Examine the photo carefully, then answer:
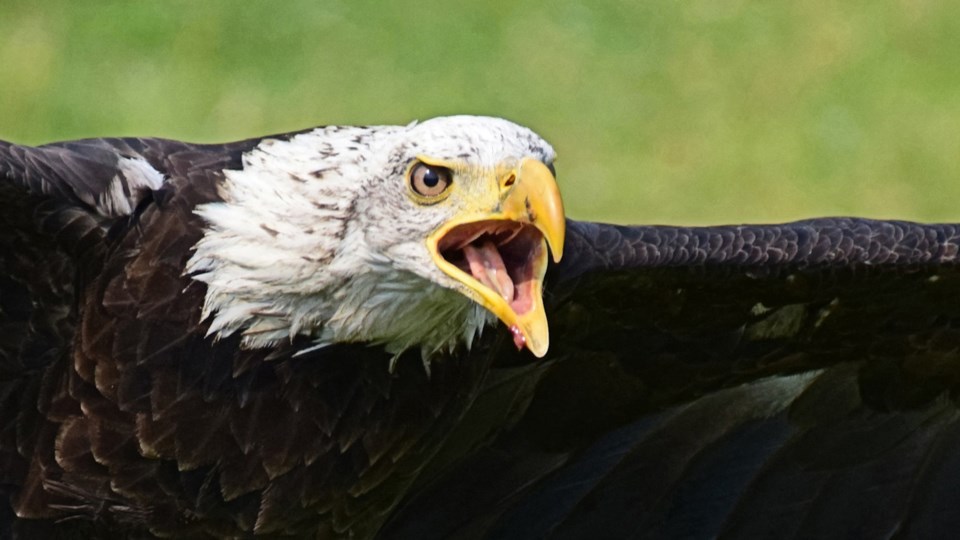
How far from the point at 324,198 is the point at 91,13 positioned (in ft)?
21.1

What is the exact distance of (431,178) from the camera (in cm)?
546

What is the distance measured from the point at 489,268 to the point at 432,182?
0.23 meters

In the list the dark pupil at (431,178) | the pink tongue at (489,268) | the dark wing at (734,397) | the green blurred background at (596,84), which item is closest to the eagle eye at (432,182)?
the dark pupil at (431,178)

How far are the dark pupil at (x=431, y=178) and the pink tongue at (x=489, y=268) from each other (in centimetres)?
16

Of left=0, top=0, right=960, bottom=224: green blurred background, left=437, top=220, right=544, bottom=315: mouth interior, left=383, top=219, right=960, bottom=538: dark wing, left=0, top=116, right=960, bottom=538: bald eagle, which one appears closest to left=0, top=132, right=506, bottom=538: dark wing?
left=0, top=116, right=960, bottom=538: bald eagle

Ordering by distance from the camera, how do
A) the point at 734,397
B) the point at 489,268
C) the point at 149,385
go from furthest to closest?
the point at 734,397 < the point at 149,385 < the point at 489,268

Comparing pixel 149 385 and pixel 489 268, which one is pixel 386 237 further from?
pixel 149 385

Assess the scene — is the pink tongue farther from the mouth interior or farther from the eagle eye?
the eagle eye

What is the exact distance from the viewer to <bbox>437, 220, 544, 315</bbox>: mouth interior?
535cm

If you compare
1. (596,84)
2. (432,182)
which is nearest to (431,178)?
(432,182)

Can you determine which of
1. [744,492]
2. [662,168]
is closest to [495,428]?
[744,492]

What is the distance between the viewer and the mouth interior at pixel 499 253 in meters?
5.35

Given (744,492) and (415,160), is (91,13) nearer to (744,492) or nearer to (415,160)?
(744,492)

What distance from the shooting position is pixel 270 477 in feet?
19.2
